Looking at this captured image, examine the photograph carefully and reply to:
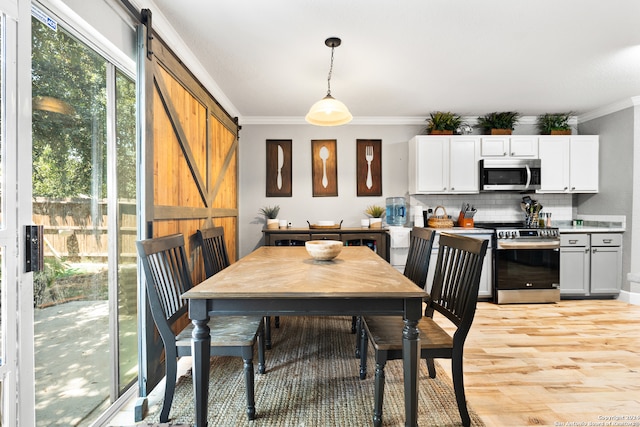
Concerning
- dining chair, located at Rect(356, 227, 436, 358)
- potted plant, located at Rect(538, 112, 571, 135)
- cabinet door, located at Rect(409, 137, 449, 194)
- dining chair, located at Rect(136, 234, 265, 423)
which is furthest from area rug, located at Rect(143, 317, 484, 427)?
potted plant, located at Rect(538, 112, 571, 135)

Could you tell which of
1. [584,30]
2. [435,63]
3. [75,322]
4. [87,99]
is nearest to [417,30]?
[435,63]

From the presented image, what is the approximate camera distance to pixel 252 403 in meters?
1.85

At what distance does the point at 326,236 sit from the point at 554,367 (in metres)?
2.79

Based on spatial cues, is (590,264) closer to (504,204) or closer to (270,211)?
(504,204)

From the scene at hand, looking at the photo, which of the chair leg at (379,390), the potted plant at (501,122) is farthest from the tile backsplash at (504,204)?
the chair leg at (379,390)

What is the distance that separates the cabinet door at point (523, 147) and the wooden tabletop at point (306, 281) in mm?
3364

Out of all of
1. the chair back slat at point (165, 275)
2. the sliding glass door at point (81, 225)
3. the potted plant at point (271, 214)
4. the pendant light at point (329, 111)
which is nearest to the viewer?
the sliding glass door at point (81, 225)

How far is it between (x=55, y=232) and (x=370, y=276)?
153cm

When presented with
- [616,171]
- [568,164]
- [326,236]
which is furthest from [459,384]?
[616,171]

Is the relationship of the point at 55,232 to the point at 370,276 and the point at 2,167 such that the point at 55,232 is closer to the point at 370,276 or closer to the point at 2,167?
the point at 2,167

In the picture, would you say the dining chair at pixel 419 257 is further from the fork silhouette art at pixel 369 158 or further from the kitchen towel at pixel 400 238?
the fork silhouette art at pixel 369 158

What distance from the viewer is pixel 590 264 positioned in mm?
4461

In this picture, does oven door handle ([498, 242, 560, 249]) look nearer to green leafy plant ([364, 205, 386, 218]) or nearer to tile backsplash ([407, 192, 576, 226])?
tile backsplash ([407, 192, 576, 226])

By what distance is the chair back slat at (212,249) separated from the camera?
2.62m
